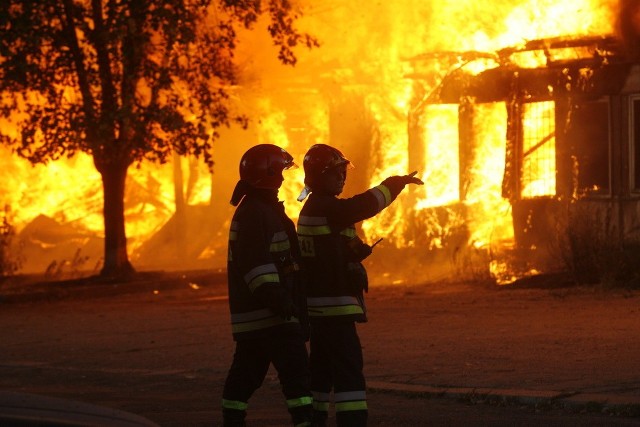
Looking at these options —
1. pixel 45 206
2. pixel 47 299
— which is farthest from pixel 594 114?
pixel 45 206

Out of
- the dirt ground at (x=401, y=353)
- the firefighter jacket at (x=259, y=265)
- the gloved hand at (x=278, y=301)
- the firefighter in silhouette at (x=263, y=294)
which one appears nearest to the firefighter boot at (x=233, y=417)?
the firefighter in silhouette at (x=263, y=294)

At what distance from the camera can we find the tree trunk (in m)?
19.6

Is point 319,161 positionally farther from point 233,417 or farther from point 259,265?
point 233,417

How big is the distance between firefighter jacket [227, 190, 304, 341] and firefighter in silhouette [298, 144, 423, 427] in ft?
0.42

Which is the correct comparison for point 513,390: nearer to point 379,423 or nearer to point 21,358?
point 379,423

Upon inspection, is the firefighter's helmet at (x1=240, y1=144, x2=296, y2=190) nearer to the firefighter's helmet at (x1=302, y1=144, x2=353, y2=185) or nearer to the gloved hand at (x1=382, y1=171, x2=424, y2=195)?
the firefighter's helmet at (x1=302, y1=144, x2=353, y2=185)

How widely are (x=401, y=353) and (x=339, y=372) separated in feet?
13.1

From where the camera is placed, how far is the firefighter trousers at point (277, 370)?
259 inches

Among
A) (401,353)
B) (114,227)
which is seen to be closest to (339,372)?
(401,353)

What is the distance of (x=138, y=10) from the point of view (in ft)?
57.8

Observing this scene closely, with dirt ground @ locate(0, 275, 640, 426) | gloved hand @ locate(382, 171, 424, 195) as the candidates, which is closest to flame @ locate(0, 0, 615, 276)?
dirt ground @ locate(0, 275, 640, 426)

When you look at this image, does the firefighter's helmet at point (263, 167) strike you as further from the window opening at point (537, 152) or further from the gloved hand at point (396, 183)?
the window opening at point (537, 152)

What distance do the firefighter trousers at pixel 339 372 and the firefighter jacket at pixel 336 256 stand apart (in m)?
0.08

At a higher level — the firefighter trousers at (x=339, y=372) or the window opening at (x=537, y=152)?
the window opening at (x=537, y=152)
